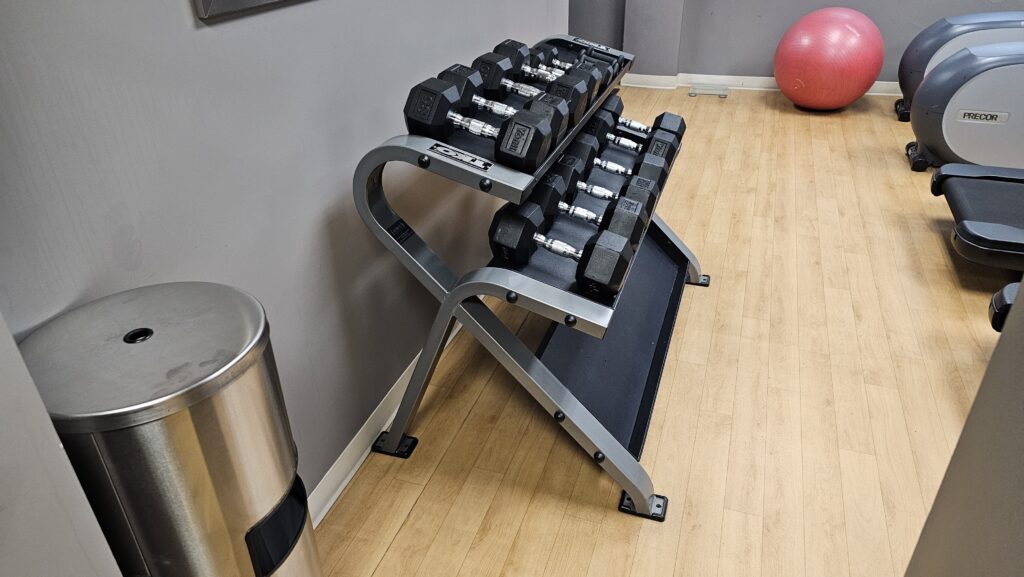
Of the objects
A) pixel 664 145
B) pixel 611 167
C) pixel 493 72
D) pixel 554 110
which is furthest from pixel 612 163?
pixel 554 110

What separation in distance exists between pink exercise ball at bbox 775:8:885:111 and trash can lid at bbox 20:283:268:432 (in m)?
3.75

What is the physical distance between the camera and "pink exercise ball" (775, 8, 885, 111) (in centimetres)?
376

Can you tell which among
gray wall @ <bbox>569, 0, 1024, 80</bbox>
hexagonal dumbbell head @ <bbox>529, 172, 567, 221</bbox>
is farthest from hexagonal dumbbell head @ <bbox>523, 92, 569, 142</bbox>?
gray wall @ <bbox>569, 0, 1024, 80</bbox>

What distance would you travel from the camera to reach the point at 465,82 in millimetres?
1494

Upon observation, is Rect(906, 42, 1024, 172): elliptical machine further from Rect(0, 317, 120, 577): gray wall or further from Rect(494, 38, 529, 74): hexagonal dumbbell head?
Rect(0, 317, 120, 577): gray wall

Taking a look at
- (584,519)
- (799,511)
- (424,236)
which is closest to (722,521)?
(799,511)

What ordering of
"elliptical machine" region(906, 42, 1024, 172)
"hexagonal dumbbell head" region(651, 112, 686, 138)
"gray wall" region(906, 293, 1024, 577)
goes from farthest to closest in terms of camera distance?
1. "elliptical machine" region(906, 42, 1024, 172)
2. "hexagonal dumbbell head" region(651, 112, 686, 138)
3. "gray wall" region(906, 293, 1024, 577)

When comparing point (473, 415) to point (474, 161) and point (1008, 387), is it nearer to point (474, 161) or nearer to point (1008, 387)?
point (474, 161)

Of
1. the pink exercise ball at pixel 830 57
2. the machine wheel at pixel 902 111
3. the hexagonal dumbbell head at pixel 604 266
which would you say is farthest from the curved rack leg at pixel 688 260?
the machine wheel at pixel 902 111

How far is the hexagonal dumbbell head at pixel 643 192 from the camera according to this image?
5.13 ft

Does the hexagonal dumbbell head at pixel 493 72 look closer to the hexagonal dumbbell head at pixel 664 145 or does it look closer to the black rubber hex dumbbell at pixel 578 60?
the black rubber hex dumbbell at pixel 578 60

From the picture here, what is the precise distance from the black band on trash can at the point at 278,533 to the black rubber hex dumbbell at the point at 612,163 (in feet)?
3.54

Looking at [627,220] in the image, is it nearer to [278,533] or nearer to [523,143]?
[523,143]

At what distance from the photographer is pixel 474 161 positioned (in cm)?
133
